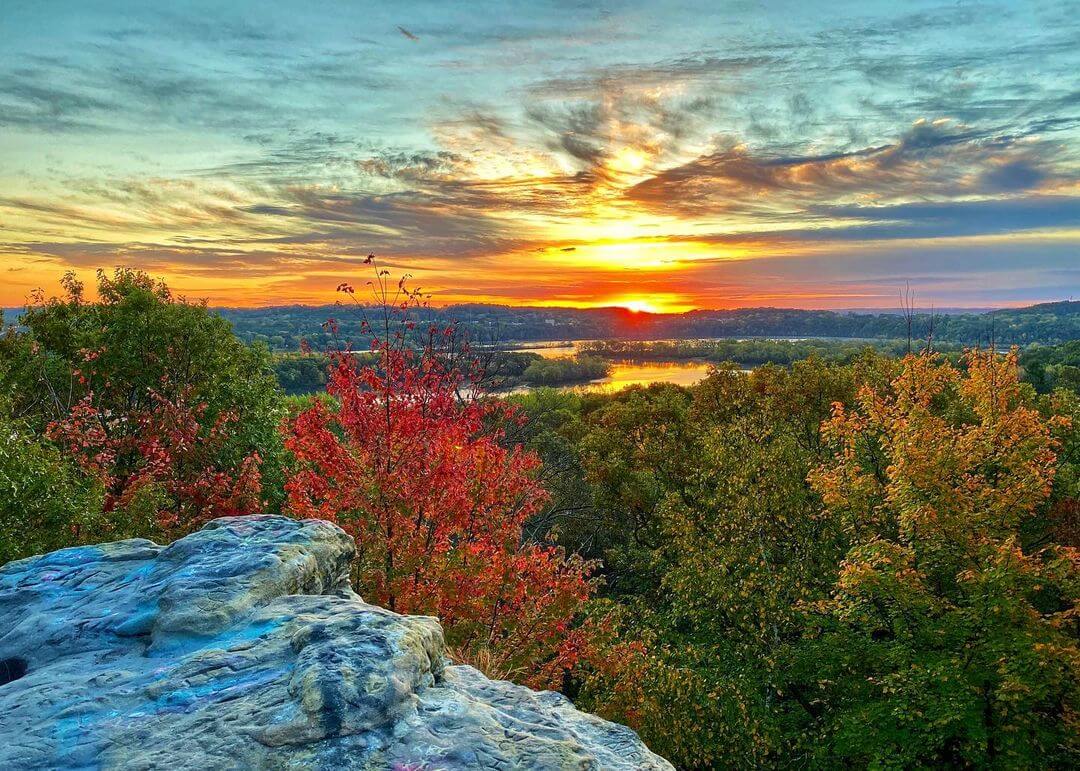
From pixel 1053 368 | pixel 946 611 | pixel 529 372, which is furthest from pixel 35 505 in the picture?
pixel 529 372

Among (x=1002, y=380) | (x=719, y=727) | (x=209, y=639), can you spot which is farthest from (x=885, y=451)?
(x=209, y=639)

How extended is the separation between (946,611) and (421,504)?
1546cm

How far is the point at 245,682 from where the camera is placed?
6102 mm

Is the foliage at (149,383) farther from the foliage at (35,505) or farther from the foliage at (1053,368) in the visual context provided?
the foliage at (1053,368)

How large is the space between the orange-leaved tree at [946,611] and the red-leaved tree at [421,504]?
8.48 metres

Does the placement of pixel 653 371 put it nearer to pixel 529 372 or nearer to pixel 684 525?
pixel 529 372

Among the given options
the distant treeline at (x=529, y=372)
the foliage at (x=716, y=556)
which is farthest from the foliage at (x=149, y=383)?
the distant treeline at (x=529, y=372)

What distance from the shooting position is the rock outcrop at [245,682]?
17.5 feet

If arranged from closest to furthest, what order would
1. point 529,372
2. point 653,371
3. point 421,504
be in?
point 421,504 < point 529,372 < point 653,371

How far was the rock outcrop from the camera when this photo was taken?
5.34 m

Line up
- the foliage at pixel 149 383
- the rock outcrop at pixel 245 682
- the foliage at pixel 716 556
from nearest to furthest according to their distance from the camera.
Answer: the rock outcrop at pixel 245 682, the foliage at pixel 716 556, the foliage at pixel 149 383

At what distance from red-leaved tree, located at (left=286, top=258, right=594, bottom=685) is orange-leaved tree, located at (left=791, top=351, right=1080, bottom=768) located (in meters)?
8.48

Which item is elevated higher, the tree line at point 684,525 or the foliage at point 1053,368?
the foliage at point 1053,368

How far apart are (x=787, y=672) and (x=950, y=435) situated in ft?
29.9
